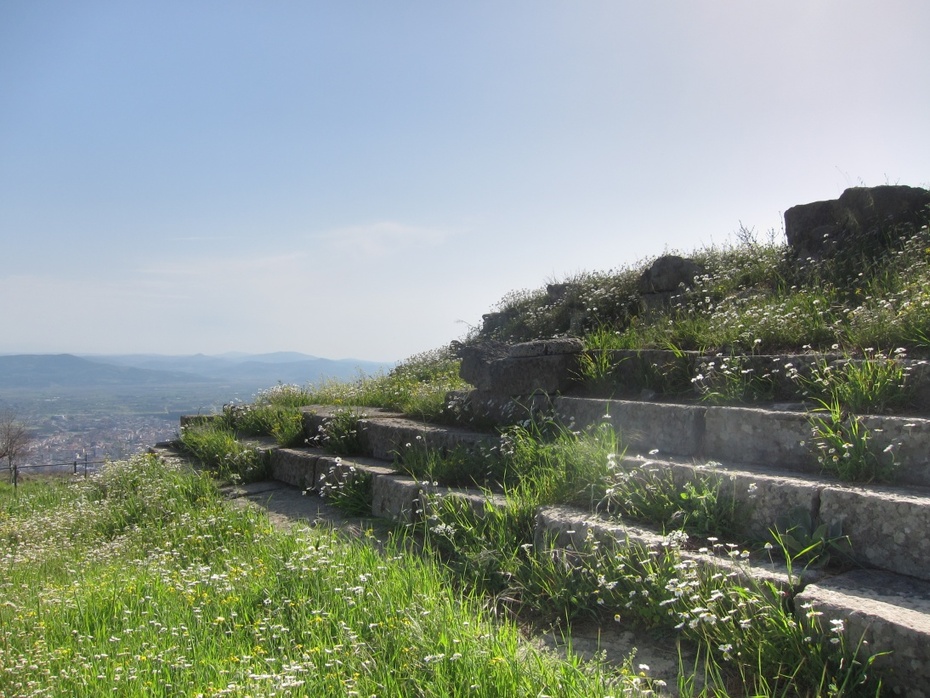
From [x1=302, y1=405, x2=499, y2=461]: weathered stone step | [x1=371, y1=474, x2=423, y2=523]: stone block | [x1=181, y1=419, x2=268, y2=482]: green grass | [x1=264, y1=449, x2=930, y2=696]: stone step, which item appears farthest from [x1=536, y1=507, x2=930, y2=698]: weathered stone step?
[x1=181, y1=419, x2=268, y2=482]: green grass

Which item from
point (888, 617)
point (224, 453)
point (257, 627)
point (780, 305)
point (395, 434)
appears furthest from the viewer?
point (224, 453)

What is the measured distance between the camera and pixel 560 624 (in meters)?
3.36

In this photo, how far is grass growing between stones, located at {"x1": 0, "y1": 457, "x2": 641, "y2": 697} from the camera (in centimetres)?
260

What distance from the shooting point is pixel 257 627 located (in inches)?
130

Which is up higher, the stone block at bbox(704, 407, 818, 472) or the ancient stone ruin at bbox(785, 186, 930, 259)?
the ancient stone ruin at bbox(785, 186, 930, 259)

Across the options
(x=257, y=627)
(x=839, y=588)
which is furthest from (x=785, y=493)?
(x=257, y=627)

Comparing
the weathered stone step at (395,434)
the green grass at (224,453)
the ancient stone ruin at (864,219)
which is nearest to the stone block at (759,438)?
the weathered stone step at (395,434)

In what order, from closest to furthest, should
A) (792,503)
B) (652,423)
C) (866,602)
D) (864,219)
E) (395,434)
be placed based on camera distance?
(866,602) < (792,503) < (652,423) < (395,434) < (864,219)

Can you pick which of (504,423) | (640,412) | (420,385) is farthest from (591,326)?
(640,412)

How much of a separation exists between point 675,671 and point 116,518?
545 cm

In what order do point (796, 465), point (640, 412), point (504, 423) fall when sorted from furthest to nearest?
point (504, 423), point (640, 412), point (796, 465)

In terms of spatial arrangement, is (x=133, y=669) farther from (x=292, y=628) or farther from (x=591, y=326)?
(x=591, y=326)

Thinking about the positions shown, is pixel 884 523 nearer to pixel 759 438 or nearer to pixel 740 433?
pixel 759 438

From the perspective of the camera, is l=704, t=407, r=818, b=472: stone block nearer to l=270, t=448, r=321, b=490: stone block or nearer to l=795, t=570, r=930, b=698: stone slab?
l=795, t=570, r=930, b=698: stone slab
